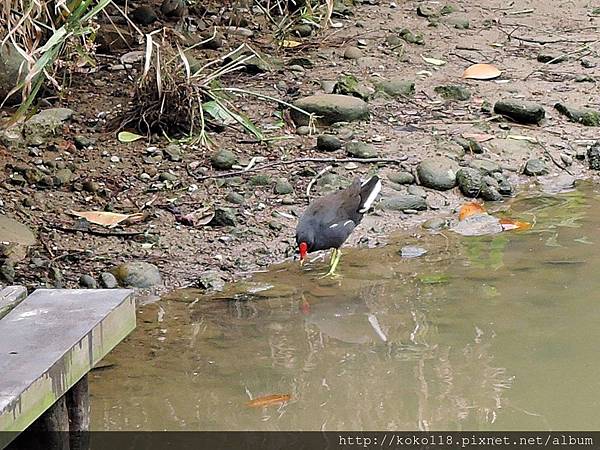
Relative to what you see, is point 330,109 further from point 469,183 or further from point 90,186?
point 90,186

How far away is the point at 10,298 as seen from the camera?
3.42m

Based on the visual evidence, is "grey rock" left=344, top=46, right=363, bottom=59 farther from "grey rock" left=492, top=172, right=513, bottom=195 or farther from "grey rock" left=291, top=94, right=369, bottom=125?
"grey rock" left=492, top=172, right=513, bottom=195

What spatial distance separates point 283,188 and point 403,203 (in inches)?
28.1

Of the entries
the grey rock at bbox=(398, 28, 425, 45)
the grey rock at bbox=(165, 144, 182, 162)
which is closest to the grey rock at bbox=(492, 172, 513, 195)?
the grey rock at bbox=(165, 144, 182, 162)

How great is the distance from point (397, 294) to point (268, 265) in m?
0.77

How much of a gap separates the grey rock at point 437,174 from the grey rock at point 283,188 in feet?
2.76

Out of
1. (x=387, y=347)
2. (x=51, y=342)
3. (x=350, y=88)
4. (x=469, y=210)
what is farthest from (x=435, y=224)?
(x=51, y=342)

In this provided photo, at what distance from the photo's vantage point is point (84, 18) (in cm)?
547

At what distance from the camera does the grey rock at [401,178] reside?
695 centimetres

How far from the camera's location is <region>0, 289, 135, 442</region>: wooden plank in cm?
287

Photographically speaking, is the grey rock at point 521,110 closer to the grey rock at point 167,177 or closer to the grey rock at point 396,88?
the grey rock at point 396,88

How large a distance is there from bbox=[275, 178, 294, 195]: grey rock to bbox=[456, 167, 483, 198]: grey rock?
1051 mm

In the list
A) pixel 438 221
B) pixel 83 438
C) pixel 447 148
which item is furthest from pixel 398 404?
pixel 447 148

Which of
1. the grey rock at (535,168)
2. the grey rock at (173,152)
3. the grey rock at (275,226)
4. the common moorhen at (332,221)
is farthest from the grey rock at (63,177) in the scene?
the grey rock at (535,168)
